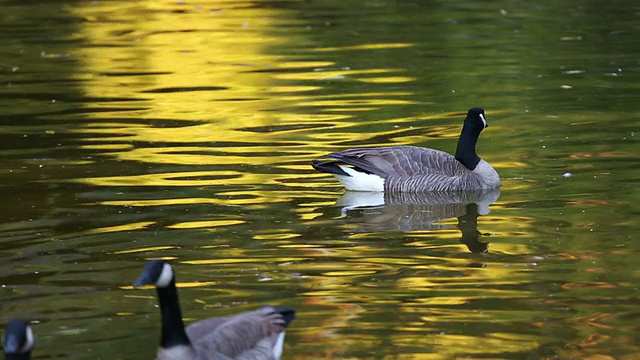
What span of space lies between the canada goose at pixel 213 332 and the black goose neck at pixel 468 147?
20.0ft

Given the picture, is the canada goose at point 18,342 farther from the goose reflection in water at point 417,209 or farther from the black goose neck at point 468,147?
the black goose neck at point 468,147

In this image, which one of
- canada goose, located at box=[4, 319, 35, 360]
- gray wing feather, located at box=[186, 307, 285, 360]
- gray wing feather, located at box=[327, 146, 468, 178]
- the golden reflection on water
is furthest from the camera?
gray wing feather, located at box=[327, 146, 468, 178]

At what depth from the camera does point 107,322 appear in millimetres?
9266

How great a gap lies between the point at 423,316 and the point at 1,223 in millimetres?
4833

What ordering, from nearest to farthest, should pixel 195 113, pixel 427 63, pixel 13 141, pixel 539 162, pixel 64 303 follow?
pixel 64 303, pixel 539 162, pixel 13 141, pixel 195 113, pixel 427 63

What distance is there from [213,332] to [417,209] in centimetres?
547

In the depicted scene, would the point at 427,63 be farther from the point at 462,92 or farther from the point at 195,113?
the point at 195,113

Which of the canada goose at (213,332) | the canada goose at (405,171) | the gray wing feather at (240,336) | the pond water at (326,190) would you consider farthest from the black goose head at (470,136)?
the gray wing feather at (240,336)

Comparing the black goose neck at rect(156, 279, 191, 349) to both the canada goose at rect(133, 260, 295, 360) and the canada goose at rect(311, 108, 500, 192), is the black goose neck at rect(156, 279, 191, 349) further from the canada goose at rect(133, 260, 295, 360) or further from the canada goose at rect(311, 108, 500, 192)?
the canada goose at rect(311, 108, 500, 192)

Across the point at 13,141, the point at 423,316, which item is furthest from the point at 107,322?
the point at 13,141

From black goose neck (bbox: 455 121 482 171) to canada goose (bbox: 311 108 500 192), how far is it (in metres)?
0.13

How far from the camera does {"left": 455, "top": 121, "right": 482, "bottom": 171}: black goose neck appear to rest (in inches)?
550

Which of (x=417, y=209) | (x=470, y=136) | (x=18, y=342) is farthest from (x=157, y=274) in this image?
(x=470, y=136)

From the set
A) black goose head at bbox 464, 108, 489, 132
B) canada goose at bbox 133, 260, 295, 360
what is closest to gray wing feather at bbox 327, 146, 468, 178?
black goose head at bbox 464, 108, 489, 132
